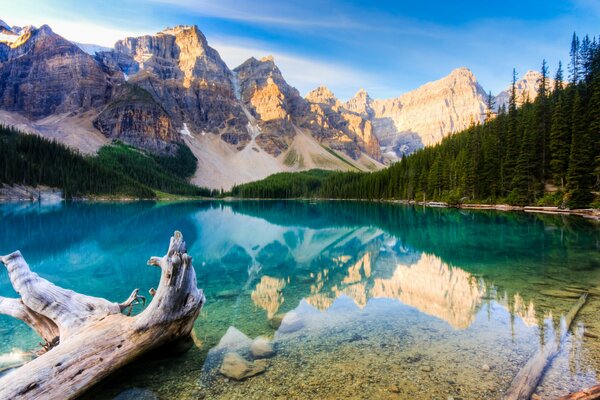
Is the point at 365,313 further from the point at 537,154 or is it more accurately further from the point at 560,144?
the point at 537,154

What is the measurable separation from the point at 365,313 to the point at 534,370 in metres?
5.39

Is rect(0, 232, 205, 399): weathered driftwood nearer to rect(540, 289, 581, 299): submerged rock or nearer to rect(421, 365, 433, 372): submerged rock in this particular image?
rect(421, 365, 433, 372): submerged rock

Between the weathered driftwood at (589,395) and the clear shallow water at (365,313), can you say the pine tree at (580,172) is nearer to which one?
the clear shallow water at (365,313)

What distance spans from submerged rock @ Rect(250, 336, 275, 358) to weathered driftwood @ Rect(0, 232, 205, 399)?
6.02 ft

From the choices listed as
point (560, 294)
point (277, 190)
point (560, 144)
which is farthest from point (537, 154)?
point (277, 190)

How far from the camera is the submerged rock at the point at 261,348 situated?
8.45 metres

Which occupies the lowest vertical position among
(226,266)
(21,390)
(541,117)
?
(226,266)

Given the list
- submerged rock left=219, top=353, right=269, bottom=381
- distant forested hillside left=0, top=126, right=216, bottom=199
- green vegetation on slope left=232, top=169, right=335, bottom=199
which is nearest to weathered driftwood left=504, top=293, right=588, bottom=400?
submerged rock left=219, top=353, right=269, bottom=381

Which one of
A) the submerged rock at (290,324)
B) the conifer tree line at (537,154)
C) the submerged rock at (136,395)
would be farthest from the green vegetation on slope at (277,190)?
the submerged rock at (136,395)

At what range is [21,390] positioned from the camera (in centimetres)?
516

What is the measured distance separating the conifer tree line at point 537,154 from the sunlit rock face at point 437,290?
40.8m

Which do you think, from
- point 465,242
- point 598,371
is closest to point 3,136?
point 465,242

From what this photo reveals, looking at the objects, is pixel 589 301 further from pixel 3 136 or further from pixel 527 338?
pixel 3 136

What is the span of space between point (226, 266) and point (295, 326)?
36.7 feet
